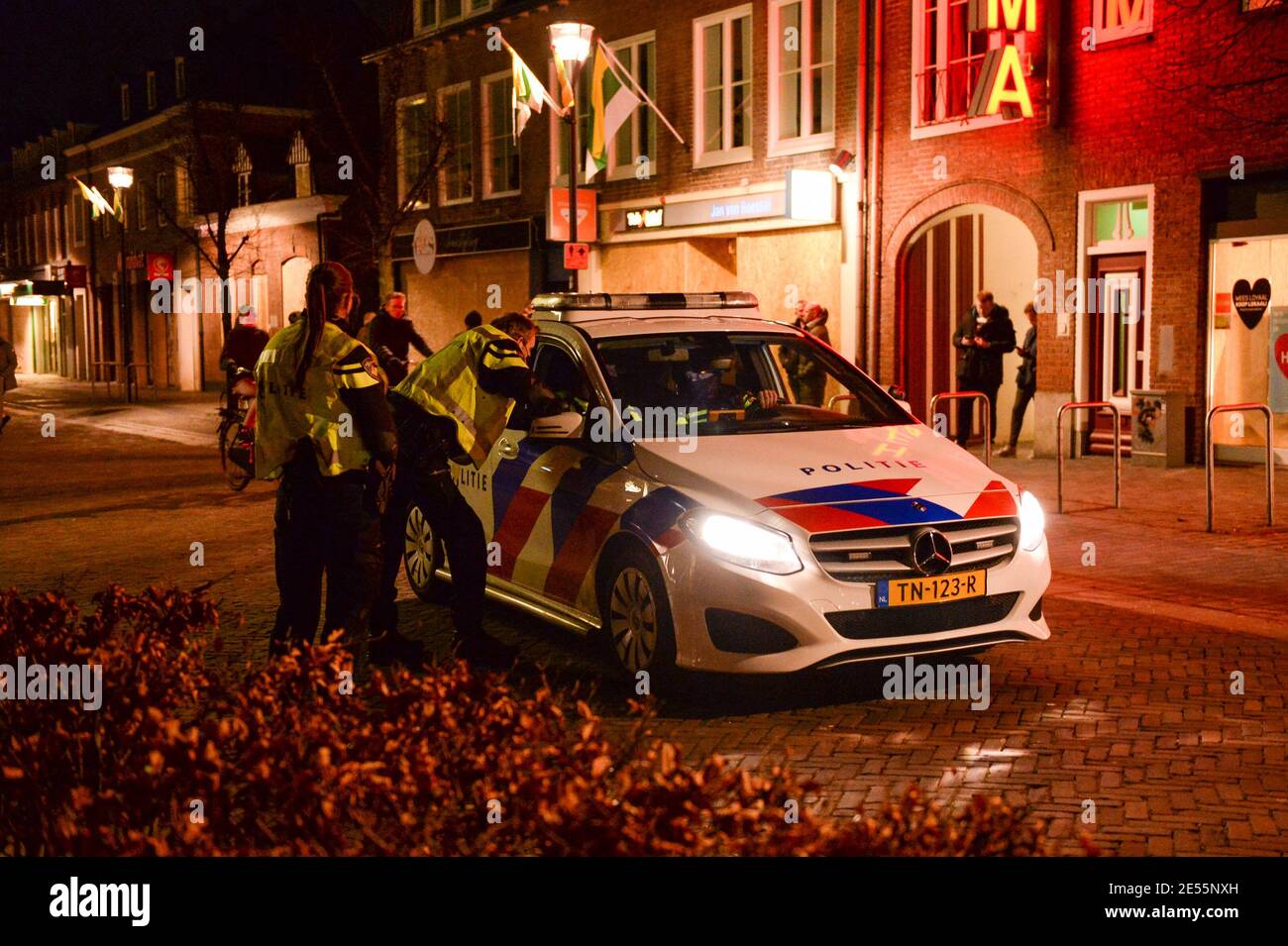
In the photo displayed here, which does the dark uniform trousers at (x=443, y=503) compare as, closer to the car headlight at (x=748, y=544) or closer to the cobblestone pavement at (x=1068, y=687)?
the cobblestone pavement at (x=1068, y=687)

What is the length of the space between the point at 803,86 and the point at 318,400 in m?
16.8

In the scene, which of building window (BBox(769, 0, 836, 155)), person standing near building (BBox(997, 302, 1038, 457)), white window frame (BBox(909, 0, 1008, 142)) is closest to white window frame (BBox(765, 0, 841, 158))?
building window (BBox(769, 0, 836, 155))

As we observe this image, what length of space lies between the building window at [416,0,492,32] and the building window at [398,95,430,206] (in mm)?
1567

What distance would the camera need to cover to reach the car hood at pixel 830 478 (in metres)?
6.20

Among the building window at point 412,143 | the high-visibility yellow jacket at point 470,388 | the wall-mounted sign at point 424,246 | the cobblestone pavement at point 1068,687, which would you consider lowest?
the cobblestone pavement at point 1068,687

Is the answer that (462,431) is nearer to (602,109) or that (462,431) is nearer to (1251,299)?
(1251,299)

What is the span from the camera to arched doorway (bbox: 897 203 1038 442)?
20641 mm

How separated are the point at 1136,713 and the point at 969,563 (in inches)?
37.2

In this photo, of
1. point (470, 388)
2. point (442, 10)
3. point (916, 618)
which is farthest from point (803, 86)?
point (916, 618)

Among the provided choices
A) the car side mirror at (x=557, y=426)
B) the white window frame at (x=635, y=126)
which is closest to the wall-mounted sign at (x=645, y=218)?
the white window frame at (x=635, y=126)

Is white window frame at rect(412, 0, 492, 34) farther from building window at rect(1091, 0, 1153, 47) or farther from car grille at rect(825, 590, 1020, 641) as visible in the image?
car grille at rect(825, 590, 1020, 641)

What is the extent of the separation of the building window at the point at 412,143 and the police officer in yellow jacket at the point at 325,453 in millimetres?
24504
